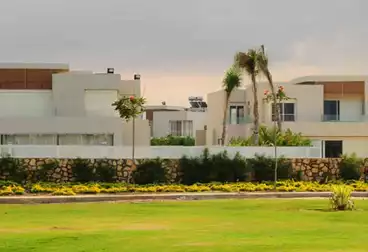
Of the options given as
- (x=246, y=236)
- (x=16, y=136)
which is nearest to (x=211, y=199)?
(x=246, y=236)

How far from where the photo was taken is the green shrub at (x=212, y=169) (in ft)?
119

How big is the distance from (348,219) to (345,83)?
3691 cm

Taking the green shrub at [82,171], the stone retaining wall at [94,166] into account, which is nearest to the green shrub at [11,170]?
the stone retaining wall at [94,166]

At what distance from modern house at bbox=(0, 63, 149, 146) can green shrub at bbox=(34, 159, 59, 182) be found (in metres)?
9.26

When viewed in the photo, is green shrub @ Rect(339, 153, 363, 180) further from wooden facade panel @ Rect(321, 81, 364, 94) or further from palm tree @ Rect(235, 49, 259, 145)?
wooden facade panel @ Rect(321, 81, 364, 94)

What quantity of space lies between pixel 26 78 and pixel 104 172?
1467cm

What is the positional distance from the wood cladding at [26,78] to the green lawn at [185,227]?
2204 cm

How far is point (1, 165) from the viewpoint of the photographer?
35062mm

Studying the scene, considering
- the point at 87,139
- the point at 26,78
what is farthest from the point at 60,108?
the point at 26,78

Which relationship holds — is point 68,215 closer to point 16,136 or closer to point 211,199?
point 211,199

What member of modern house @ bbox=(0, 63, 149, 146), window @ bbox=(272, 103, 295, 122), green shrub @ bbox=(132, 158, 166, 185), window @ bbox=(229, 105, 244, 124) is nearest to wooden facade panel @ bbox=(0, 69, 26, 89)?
modern house @ bbox=(0, 63, 149, 146)

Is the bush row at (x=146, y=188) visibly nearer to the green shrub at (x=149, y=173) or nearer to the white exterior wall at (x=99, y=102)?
the green shrub at (x=149, y=173)

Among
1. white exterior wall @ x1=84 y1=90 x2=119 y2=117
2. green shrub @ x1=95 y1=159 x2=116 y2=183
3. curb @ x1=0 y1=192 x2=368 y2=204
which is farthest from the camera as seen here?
white exterior wall @ x1=84 y1=90 x2=119 y2=117

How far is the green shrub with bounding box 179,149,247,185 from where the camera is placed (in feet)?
119
